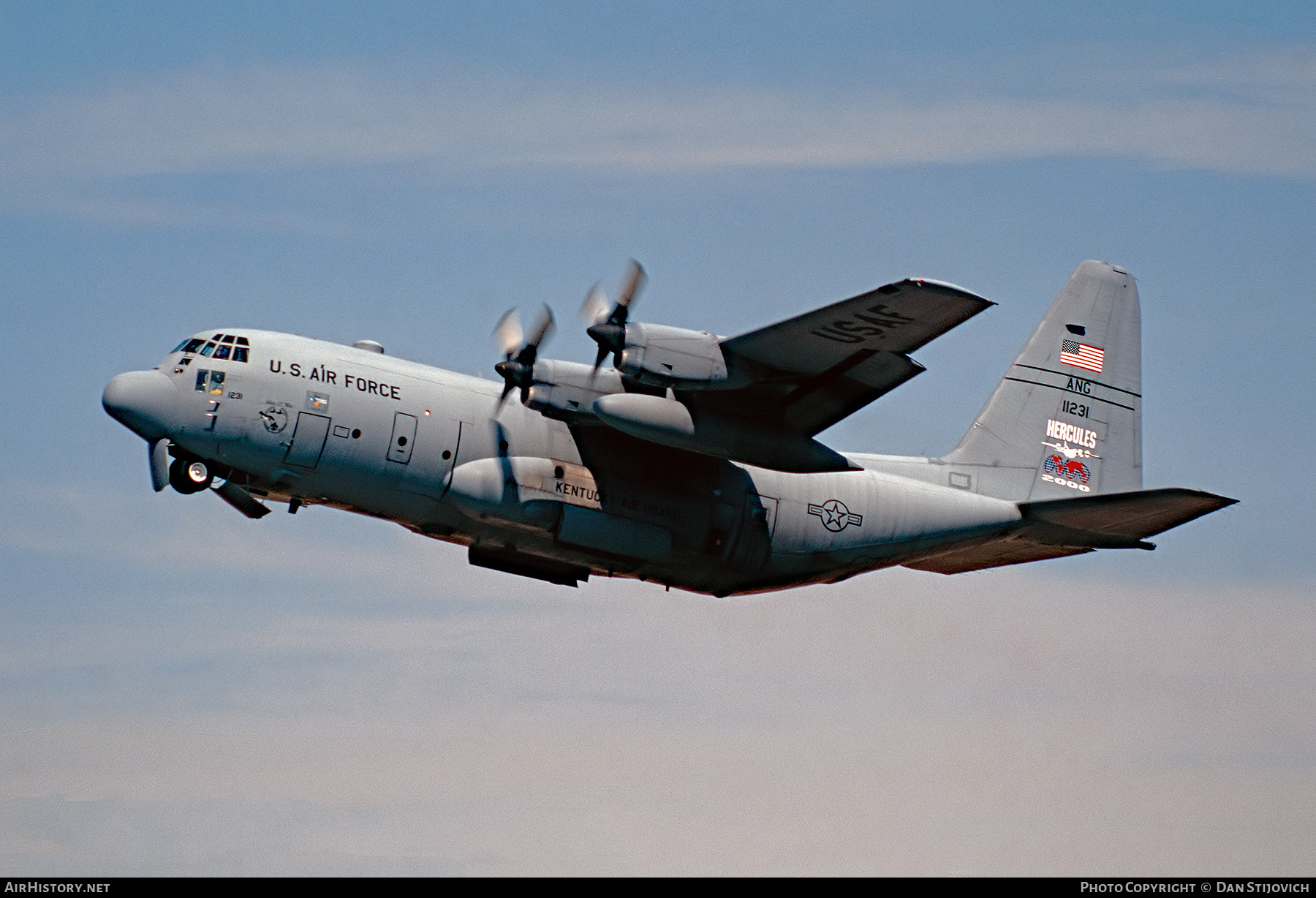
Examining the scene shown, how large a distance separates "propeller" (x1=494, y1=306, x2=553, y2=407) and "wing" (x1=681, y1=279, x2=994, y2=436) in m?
2.38

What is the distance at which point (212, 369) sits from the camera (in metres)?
23.4

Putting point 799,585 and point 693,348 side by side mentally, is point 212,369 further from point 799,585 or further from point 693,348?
point 799,585

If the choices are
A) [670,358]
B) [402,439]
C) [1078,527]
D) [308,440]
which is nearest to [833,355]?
[670,358]

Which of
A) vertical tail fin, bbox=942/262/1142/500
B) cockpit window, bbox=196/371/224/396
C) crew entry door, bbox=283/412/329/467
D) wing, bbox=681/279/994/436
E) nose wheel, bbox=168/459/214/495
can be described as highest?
vertical tail fin, bbox=942/262/1142/500

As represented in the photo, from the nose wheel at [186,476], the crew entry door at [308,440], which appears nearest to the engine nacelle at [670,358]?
the crew entry door at [308,440]

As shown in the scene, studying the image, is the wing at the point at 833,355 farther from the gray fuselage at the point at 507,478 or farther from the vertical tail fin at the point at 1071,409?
the vertical tail fin at the point at 1071,409

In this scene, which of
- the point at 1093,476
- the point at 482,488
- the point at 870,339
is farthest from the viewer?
the point at 1093,476

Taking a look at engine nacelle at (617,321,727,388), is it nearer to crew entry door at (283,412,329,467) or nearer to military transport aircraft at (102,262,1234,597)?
military transport aircraft at (102,262,1234,597)

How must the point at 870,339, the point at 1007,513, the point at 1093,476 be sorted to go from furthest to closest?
the point at 1093,476 → the point at 1007,513 → the point at 870,339

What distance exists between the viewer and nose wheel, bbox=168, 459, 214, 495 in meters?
23.4

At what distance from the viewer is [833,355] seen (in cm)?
2289

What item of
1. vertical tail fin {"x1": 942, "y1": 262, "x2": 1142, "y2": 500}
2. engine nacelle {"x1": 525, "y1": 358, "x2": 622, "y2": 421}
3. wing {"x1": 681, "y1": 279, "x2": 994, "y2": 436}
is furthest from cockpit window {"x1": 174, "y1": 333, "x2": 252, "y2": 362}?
vertical tail fin {"x1": 942, "y1": 262, "x2": 1142, "y2": 500}
